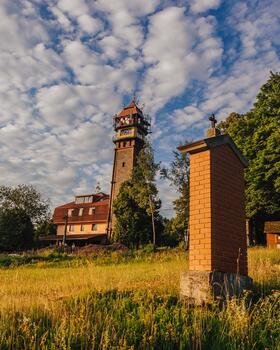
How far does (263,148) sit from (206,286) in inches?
802

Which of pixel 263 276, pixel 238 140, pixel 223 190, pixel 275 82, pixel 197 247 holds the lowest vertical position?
pixel 263 276

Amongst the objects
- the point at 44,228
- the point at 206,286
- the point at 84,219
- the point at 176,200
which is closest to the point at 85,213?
the point at 84,219

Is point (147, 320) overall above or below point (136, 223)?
below

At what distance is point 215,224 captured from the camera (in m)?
6.48

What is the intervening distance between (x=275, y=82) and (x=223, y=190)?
848 inches

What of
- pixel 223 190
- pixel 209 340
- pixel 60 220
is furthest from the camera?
pixel 60 220

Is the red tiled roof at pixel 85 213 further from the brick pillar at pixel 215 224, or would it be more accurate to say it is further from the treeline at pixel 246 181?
the brick pillar at pixel 215 224

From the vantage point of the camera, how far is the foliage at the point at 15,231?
40031 millimetres

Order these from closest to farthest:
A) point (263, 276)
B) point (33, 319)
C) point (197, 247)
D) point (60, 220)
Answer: point (33, 319) → point (197, 247) → point (263, 276) → point (60, 220)

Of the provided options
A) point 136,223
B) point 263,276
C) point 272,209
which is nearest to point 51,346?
point 263,276

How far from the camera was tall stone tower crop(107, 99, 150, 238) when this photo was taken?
4328cm

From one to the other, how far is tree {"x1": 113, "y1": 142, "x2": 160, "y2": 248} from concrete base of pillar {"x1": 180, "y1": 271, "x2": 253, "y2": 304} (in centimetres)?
3044

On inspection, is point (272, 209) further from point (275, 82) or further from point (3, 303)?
point (3, 303)

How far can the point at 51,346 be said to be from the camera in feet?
12.7
